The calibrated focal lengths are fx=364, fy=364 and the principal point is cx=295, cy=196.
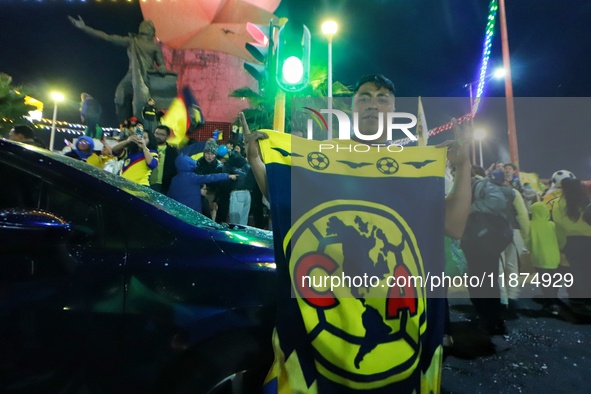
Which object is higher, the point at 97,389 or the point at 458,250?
the point at 458,250

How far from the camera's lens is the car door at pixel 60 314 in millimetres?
1373

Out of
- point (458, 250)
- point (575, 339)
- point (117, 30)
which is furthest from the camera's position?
point (117, 30)

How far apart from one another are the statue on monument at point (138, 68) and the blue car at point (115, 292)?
70.9 feet

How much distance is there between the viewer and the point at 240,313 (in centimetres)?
160

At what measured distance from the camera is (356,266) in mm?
1632

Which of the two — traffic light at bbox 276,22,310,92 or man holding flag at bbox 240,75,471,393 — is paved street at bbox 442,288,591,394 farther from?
traffic light at bbox 276,22,310,92

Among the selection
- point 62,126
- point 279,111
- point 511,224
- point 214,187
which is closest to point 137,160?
point 214,187

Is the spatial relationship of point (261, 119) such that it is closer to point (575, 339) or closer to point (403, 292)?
point (575, 339)

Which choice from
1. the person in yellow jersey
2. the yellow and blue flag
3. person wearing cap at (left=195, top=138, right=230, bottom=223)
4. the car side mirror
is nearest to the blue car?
the car side mirror

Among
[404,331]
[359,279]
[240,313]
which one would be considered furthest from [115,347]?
[404,331]

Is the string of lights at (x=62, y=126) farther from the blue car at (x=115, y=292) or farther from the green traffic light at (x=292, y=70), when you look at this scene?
the blue car at (x=115, y=292)

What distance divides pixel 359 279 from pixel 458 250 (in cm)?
500

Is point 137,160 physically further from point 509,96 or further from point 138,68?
point 138,68

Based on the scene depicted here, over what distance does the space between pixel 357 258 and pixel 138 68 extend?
23.2 m
